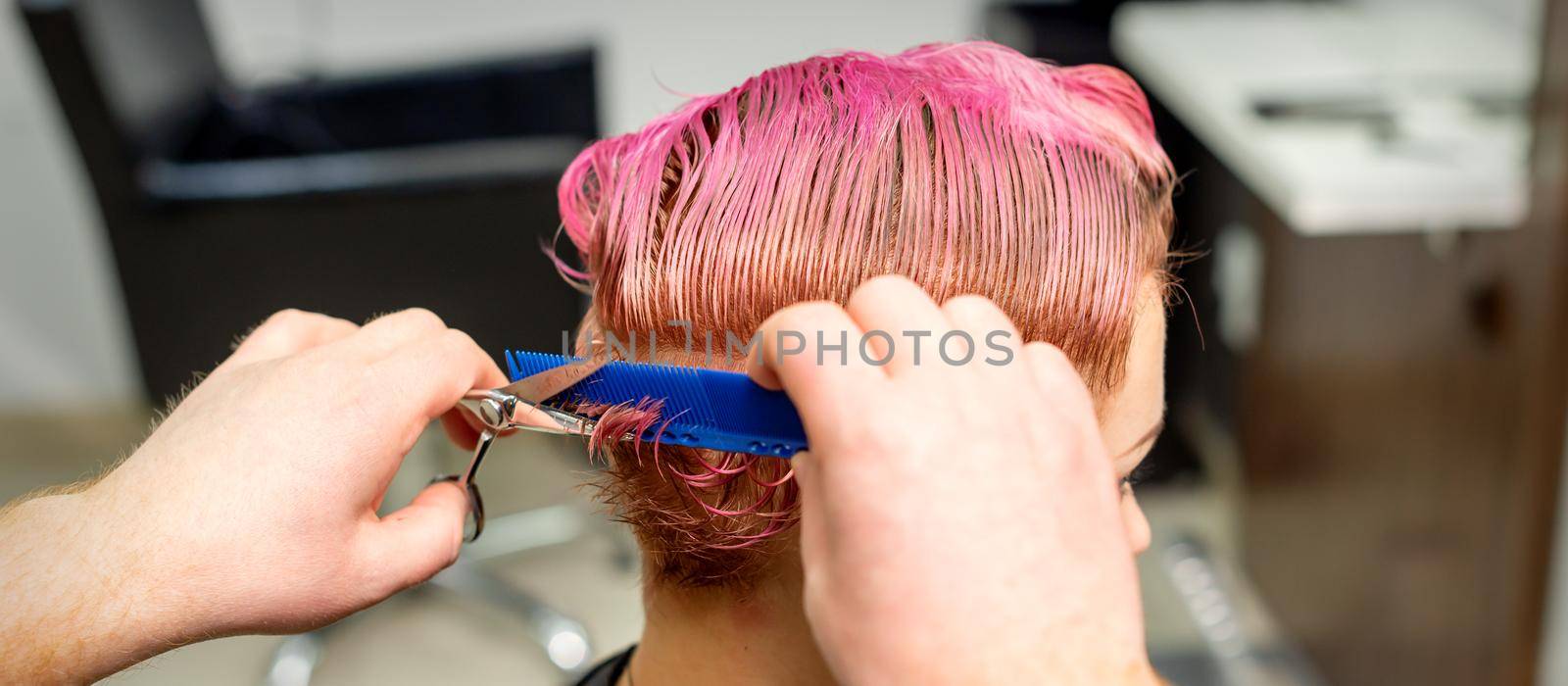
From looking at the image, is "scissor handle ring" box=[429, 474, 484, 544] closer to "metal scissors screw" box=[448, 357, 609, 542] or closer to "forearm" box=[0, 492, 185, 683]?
"metal scissors screw" box=[448, 357, 609, 542]

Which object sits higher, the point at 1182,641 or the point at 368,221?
the point at 368,221

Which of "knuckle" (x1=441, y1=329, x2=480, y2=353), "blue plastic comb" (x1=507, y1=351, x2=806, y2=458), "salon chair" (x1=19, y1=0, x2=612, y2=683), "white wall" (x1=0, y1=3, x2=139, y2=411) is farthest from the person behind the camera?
"white wall" (x1=0, y1=3, x2=139, y2=411)

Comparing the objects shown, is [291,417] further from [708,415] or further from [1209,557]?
[1209,557]

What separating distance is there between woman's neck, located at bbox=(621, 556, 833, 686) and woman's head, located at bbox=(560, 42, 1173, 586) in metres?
0.02

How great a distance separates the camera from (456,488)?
91 cm

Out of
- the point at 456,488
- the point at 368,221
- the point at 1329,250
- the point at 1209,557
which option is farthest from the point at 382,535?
the point at 1209,557

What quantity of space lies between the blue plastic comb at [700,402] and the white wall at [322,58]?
2225mm

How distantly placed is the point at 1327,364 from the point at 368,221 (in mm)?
1730

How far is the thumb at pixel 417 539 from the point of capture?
818mm

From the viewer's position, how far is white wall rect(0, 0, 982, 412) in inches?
122

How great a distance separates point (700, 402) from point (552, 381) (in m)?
0.12

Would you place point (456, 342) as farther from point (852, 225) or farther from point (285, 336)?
point (852, 225)

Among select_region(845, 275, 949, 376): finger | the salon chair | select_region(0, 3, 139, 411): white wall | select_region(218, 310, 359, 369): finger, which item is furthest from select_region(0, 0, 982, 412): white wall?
select_region(845, 275, 949, 376): finger

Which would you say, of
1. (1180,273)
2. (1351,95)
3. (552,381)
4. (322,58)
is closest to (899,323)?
(552,381)
